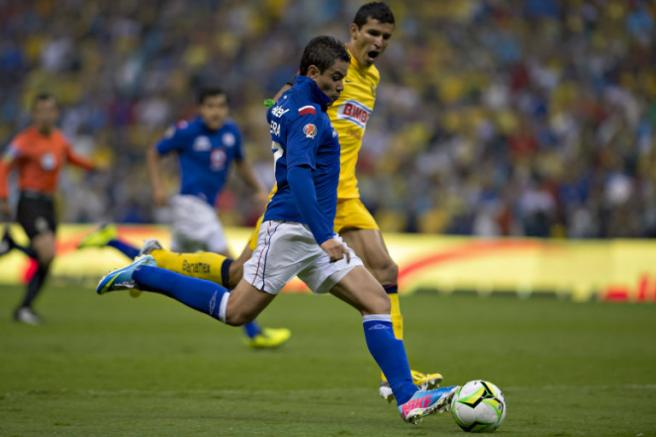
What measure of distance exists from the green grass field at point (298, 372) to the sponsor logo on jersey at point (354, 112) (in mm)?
2078

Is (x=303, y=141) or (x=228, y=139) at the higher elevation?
(x=228, y=139)

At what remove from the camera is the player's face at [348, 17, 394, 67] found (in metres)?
8.07

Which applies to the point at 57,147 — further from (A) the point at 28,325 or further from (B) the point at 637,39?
(B) the point at 637,39

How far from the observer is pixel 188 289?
6.99 meters

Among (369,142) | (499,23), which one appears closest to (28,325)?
(369,142)

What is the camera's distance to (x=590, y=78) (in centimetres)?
2542

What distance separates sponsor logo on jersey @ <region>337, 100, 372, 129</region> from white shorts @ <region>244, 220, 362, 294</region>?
1.79 metres

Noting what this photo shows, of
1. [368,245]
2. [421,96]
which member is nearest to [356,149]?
[368,245]

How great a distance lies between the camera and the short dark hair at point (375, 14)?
805 centimetres

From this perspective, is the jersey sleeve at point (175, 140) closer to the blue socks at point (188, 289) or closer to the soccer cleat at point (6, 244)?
the soccer cleat at point (6, 244)

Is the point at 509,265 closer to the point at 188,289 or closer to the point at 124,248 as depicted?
the point at 124,248

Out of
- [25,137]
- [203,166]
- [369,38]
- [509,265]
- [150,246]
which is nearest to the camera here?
[369,38]

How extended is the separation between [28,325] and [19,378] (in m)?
4.76

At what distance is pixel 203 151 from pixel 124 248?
1875 mm
